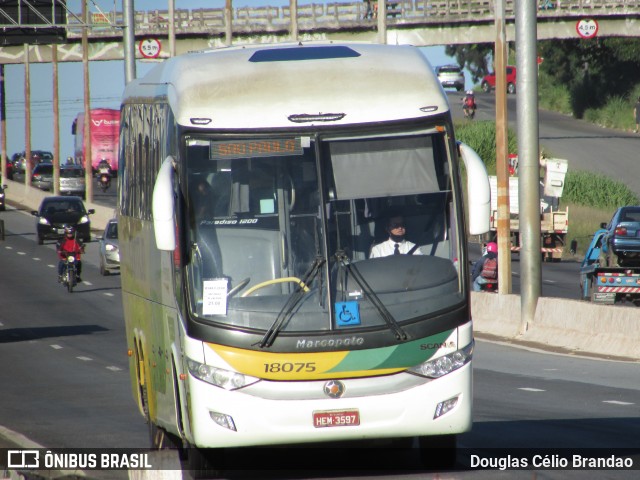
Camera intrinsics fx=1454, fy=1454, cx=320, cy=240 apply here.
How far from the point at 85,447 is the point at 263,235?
12.1ft

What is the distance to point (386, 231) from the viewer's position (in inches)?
422

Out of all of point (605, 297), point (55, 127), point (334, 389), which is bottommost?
point (605, 297)

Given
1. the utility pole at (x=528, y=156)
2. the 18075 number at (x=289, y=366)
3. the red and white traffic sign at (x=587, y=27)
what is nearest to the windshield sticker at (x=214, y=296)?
the 18075 number at (x=289, y=366)

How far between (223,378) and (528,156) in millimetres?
15873

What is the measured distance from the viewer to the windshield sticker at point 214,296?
1046 cm

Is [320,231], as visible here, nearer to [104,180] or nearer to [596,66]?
→ [104,180]

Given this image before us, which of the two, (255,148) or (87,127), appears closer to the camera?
(255,148)

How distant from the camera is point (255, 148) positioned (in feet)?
35.3

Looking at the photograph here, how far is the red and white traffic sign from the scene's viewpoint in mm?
80125

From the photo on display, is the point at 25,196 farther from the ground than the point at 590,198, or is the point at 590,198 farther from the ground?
the point at 590,198

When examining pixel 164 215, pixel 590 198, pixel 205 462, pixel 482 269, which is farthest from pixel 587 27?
pixel 164 215

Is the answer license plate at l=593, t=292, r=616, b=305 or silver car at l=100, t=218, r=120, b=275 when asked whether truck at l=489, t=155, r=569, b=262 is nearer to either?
silver car at l=100, t=218, r=120, b=275

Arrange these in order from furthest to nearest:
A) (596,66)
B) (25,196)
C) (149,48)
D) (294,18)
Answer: (596,66), (25,196), (149,48), (294,18)

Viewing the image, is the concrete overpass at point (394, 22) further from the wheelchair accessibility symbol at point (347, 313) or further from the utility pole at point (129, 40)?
the wheelchair accessibility symbol at point (347, 313)
